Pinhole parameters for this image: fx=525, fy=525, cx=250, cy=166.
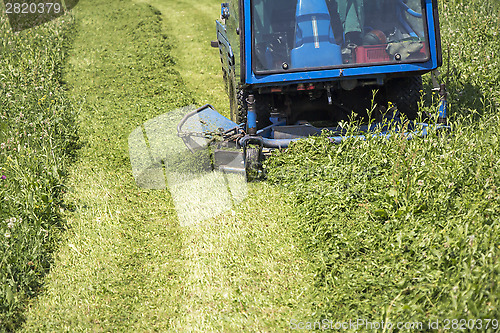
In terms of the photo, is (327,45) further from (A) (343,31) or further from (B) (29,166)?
(B) (29,166)

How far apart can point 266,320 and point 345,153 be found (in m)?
2.27

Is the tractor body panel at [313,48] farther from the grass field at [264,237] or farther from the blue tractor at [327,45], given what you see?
the grass field at [264,237]

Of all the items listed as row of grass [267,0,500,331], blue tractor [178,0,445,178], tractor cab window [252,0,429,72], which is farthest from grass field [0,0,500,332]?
tractor cab window [252,0,429,72]

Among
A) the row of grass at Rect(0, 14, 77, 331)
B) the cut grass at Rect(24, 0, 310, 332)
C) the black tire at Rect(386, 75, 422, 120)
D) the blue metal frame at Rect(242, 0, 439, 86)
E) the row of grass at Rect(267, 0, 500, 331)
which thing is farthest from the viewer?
the black tire at Rect(386, 75, 422, 120)

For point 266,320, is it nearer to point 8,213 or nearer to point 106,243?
point 106,243

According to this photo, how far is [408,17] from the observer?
5.99 meters

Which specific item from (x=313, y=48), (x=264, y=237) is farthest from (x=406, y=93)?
(x=264, y=237)

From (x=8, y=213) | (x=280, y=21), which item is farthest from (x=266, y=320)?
(x=280, y=21)

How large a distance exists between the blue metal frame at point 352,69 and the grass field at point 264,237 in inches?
28.5

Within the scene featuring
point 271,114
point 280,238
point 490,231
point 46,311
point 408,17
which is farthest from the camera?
point 271,114

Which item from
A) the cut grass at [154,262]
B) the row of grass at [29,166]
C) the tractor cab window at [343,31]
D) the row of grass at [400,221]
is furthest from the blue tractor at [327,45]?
the row of grass at [29,166]

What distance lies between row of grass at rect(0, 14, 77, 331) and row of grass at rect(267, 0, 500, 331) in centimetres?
249

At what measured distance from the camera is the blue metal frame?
5918 millimetres

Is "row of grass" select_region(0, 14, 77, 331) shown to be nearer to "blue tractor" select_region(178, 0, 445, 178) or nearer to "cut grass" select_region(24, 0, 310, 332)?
"cut grass" select_region(24, 0, 310, 332)
